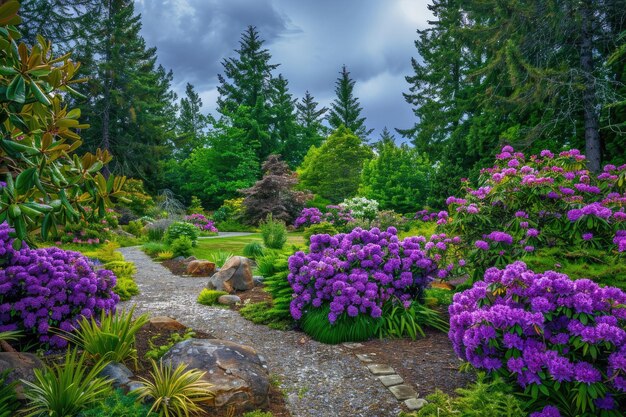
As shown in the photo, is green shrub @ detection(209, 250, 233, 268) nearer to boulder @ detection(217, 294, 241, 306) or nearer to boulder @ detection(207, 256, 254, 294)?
boulder @ detection(207, 256, 254, 294)

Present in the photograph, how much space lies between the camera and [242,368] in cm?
301

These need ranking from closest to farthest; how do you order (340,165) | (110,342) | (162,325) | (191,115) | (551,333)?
(551,333)
(110,342)
(162,325)
(340,165)
(191,115)

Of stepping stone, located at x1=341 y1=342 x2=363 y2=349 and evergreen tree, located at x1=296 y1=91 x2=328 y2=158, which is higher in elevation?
evergreen tree, located at x1=296 y1=91 x2=328 y2=158

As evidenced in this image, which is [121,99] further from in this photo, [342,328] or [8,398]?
[8,398]

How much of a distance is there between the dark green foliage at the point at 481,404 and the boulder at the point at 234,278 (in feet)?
13.8

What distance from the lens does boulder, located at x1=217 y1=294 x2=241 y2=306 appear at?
222 inches

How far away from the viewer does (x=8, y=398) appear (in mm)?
2469

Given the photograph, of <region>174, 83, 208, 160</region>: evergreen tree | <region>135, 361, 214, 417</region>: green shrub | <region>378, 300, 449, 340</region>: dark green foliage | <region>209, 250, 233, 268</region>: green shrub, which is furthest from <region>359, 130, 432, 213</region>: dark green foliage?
<region>174, 83, 208, 160</region>: evergreen tree

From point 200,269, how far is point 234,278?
189 cm

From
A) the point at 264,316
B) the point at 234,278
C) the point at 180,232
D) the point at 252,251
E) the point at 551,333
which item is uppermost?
the point at 180,232

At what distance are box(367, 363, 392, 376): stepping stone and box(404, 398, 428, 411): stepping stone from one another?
1.48ft

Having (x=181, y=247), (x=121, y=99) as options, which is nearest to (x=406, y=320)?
(x=181, y=247)

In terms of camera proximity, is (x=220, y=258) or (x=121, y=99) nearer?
(x=220, y=258)

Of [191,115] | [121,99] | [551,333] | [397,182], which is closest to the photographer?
[551,333]
